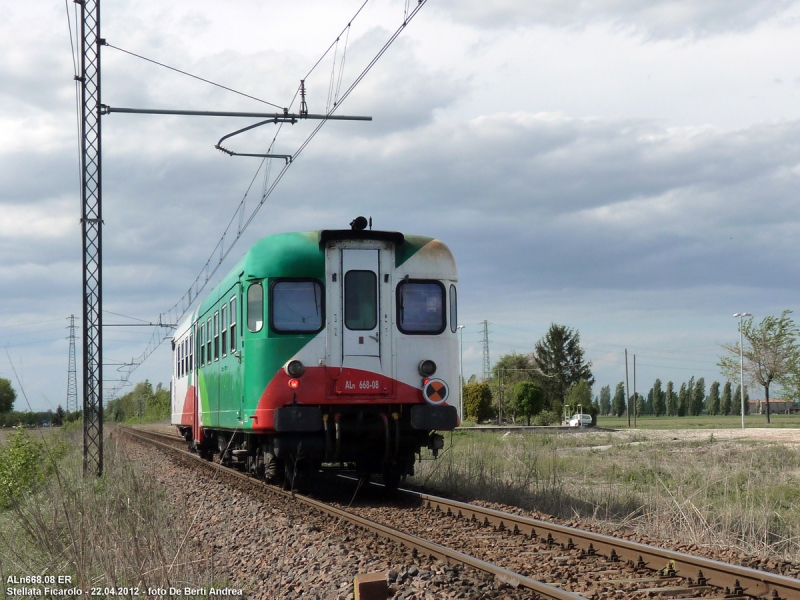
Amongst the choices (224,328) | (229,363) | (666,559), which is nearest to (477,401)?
(224,328)

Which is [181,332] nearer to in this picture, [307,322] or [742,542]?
[307,322]

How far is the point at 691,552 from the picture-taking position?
23.5 feet

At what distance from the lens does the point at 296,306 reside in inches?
441

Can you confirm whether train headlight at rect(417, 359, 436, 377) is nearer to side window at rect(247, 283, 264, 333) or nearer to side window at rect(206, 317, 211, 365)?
side window at rect(247, 283, 264, 333)

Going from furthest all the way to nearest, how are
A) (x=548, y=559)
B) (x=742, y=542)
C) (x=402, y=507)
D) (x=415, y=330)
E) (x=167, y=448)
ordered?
(x=167, y=448) < (x=415, y=330) < (x=402, y=507) < (x=742, y=542) < (x=548, y=559)

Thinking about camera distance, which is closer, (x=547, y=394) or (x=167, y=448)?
(x=167, y=448)

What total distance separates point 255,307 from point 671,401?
118 metres

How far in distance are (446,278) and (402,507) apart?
300 cm

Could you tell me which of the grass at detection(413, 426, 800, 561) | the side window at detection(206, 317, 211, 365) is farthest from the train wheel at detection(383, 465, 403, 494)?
the side window at detection(206, 317, 211, 365)

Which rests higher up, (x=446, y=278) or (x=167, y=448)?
(x=446, y=278)

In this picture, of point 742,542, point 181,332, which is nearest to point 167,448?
point 181,332

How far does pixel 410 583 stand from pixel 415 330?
537 cm

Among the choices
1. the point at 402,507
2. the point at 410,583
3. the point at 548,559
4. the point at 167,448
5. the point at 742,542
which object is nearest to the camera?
the point at 410,583

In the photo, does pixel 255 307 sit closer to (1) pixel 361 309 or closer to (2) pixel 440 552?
(1) pixel 361 309
